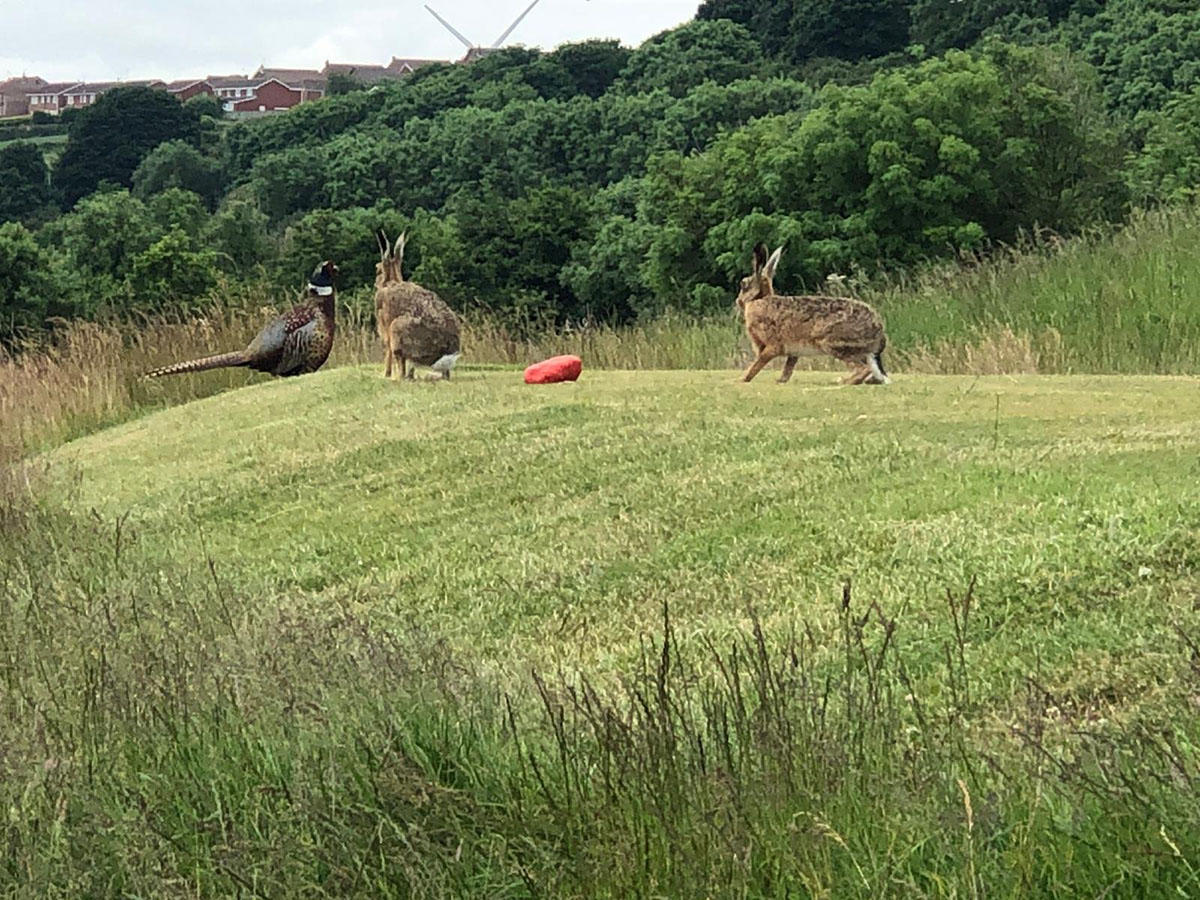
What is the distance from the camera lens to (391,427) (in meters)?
7.80

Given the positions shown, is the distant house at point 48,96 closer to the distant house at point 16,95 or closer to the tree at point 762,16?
the distant house at point 16,95

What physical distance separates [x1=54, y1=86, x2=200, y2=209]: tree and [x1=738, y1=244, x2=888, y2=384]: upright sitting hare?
5033cm

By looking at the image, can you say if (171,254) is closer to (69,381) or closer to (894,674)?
(69,381)

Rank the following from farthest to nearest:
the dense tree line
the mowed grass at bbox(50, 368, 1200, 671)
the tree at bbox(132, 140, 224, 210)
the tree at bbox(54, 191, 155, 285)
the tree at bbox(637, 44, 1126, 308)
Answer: the tree at bbox(132, 140, 224, 210) < the tree at bbox(54, 191, 155, 285) < the dense tree line < the tree at bbox(637, 44, 1126, 308) < the mowed grass at bbox(50, 368, 1200, 671)

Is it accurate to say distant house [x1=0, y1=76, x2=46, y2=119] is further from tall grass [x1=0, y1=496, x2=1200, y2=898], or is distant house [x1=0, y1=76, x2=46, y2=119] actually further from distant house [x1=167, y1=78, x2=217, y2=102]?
tall grass [x1=0, y1=496, x2=1200, y2=898]

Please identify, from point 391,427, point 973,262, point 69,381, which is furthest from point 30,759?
point 973,262

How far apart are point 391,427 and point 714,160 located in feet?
70.8

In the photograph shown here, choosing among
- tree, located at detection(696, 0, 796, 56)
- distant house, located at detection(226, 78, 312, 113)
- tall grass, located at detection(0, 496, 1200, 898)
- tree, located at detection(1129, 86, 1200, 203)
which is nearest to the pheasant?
tall grass, located at detection(0, 496, 1200, 898)

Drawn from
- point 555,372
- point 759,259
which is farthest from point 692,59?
point 759,259

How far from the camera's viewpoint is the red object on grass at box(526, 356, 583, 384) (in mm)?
8984

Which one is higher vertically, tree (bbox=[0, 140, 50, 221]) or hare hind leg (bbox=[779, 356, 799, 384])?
tree (bbox=[0, 140, 50, 221])

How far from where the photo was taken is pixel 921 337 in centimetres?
1216

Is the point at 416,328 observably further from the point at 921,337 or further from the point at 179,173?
the point at 179,173

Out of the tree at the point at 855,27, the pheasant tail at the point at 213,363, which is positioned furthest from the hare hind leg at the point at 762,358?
the tree at the point at 855,27
